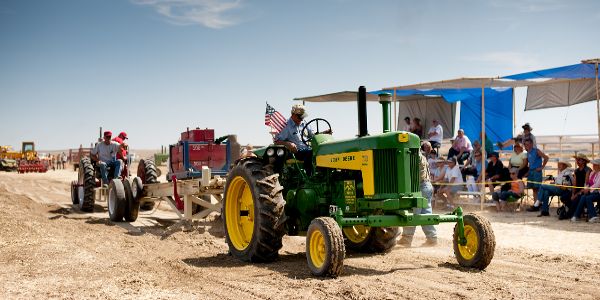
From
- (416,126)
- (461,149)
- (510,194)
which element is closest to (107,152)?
(416,126)

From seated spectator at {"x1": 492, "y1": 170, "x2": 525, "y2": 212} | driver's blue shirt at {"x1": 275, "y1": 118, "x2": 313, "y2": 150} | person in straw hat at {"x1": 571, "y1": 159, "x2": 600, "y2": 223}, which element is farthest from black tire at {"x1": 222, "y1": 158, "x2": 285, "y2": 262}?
seated spectator at {"x1": 492, "y1": 170, "x2": 525, "y2": 212}

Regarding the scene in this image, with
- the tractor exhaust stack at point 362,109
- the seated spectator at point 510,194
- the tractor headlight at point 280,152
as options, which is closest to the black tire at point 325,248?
the tractor exhaust stack at point 362,109

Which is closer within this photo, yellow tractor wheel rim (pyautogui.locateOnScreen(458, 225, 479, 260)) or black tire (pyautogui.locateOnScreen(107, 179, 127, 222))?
yellow tractor wheel rim (pyautogui.locateOnScreen(458, 225, 479, 260))

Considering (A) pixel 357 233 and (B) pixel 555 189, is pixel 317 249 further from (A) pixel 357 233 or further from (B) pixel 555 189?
(B) pixel 555 189

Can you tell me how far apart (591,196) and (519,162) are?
2.77 metres

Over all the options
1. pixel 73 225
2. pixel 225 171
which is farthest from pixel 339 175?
pixel 73 225

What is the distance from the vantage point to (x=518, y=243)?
927cm

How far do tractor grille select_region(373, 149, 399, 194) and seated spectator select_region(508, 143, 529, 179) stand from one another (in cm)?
821

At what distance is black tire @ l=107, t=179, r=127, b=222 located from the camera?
12031 millimetres

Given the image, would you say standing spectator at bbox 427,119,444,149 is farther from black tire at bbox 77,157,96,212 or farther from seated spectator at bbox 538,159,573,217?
black tire at bbox 77,157,96,212

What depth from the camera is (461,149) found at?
643 inches

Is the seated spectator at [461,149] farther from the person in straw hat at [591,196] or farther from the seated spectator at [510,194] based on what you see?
the person in straw hat at [591,196]

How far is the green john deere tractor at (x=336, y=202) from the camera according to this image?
21.2 ft

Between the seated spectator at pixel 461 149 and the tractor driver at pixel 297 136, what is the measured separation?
357 inches
